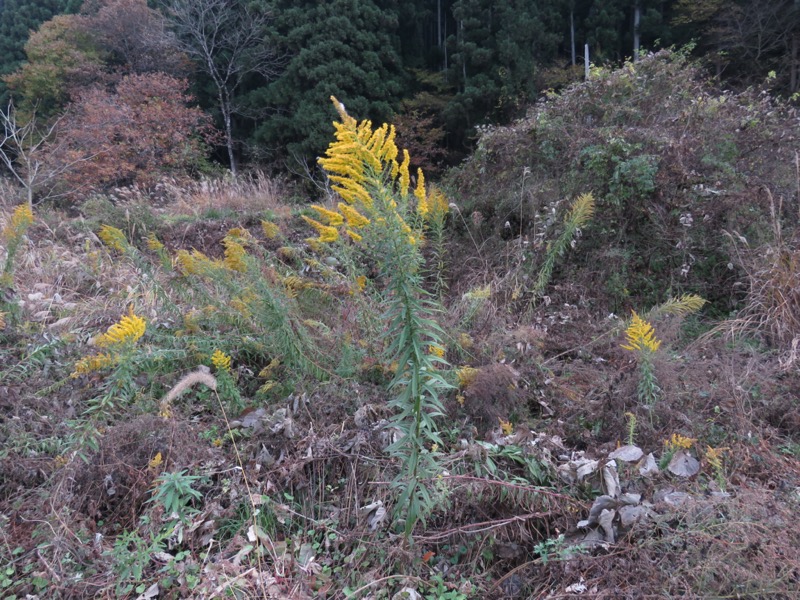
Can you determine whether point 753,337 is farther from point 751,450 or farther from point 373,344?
point 373,344

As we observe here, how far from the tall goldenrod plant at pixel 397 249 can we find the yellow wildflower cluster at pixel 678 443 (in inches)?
48.4

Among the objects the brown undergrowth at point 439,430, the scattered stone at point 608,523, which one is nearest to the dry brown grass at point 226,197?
the brown undergrowth at point 439,430

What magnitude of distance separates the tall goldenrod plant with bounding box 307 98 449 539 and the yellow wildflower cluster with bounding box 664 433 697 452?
4.04 ft

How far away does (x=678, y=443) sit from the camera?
2.38m

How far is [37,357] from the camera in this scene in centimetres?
323

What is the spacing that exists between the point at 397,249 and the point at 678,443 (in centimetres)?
170

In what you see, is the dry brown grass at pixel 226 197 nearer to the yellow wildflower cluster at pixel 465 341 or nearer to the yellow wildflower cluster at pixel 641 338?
the yellow wildflower cluster at pixel 465 341

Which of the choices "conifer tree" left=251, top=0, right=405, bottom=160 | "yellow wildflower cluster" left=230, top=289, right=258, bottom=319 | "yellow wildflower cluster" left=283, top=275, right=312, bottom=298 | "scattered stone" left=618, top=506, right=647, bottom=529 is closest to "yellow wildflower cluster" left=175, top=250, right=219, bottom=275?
"yellow wildflower cluster" left=230, top=289, right=258, bottom=319

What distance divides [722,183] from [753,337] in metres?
1.54

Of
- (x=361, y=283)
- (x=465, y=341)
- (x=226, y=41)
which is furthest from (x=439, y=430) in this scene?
(x=226, y=41)

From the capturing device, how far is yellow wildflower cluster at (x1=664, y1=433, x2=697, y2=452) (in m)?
2.36

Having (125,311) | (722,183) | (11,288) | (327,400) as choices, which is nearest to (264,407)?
(327,400)

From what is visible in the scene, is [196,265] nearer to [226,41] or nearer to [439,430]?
[439,430]

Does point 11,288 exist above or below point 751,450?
above
